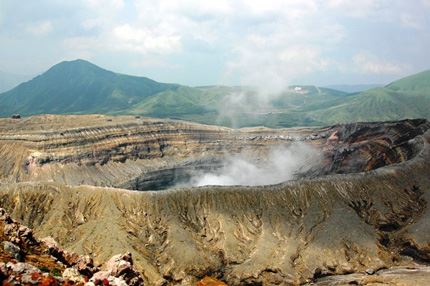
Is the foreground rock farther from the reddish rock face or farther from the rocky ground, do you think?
the rocky ground

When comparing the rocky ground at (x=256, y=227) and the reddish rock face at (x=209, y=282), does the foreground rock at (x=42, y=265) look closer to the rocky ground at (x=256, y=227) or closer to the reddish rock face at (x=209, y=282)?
the reddish rock face at (x=209, y=282)

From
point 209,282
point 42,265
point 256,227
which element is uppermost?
point 42,265

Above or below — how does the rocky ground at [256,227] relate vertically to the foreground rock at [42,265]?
below

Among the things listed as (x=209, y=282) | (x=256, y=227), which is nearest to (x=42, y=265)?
(x=209, y=282)

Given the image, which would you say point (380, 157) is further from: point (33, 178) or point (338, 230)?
point (33, 178)

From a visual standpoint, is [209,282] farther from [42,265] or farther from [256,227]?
[42,265]

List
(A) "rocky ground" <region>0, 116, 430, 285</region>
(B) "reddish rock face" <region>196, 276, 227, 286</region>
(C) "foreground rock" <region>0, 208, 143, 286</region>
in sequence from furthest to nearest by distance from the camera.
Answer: (A) "rocky ground" <region>0, 116, 430, 285</region>, (B) "reddish rock face" <region>196, 276, 227, 286</region>, (C) "foreground rock" <region>0, 208, 143, 286</region>

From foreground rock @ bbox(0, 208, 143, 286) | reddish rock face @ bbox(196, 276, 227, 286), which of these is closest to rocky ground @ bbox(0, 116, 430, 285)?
reddish rock face @ bbox(196, 276, 227, 286)

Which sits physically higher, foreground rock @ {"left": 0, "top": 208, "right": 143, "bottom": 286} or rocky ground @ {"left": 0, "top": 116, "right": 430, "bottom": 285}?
foreground rock @ {"left": 0, "top": 208, "right": 143, "bottom": 286}

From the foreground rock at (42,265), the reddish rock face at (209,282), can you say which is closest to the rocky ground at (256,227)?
the reddish rock face at (209,282)

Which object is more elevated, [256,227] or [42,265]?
[42,265]

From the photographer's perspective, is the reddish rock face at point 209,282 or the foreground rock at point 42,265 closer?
the foreground rock at point 42,265

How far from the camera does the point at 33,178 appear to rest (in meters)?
197

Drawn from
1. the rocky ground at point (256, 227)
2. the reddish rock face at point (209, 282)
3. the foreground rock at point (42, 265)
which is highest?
the foreground rock at point (42, 265)
